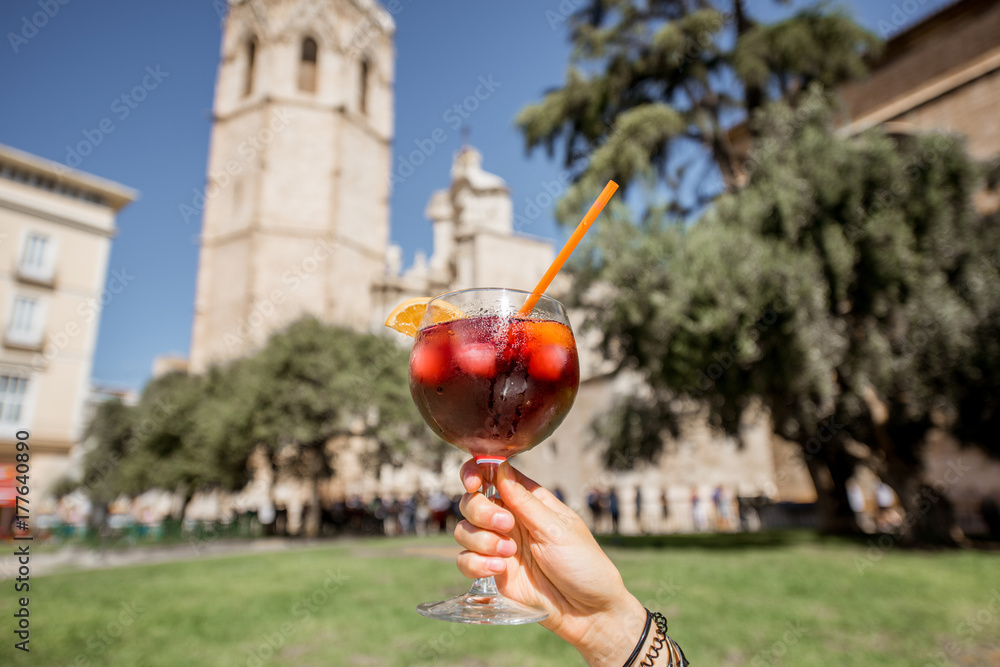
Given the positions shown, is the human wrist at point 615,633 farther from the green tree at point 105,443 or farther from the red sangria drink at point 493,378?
the green tree at point 105,443

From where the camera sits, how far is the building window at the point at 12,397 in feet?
85.8

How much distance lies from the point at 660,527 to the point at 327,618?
723 inches

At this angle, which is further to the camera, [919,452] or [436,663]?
[919,452]

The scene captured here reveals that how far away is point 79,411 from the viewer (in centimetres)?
2917

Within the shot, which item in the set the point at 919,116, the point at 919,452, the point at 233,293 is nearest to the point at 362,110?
the point at 233,293

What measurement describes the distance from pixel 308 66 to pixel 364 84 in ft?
13.1

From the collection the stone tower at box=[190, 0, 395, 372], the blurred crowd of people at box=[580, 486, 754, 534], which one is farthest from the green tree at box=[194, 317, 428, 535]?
the stone tower at box=[190, 0, 395, 372]

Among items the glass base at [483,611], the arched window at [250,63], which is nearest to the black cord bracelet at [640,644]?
the glass base at [483,611]

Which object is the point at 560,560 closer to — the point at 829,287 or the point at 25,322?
the point at 829,287

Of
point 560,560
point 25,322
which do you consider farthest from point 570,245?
point 25,322

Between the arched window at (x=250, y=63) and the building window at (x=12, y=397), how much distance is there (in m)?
23.7

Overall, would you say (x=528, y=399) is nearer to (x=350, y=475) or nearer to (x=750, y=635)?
(x=750, y=635)

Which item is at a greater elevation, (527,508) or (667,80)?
(667,80)

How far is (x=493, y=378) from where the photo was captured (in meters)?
1.52
